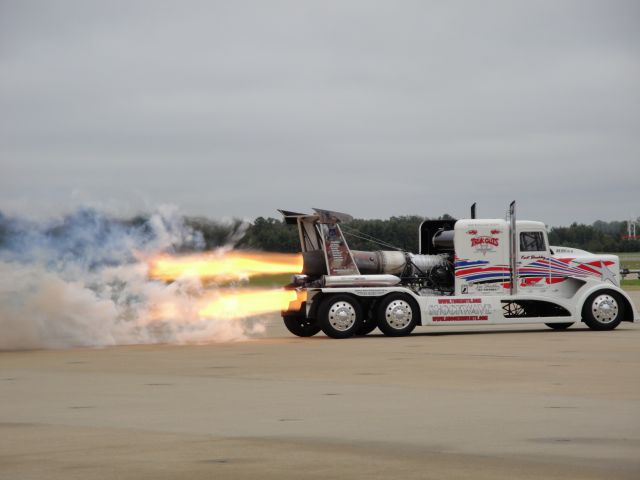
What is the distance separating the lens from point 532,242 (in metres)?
29.4

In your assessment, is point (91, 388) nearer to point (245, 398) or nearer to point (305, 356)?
point (245, 398)

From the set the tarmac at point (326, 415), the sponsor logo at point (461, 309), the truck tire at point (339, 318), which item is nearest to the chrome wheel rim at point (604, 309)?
the sponsor logo at point (461, 309)

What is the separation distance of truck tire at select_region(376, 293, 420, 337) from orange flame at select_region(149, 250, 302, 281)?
9.45 feet

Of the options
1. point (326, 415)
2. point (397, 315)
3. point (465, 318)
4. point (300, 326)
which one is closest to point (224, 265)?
point (300, 326)

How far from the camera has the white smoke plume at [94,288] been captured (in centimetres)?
2631

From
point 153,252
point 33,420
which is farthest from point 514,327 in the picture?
point 33,420

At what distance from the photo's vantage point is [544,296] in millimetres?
29188

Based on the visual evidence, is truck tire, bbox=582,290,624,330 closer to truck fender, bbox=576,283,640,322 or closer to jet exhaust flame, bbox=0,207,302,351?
truck fender, bbox=576,283,640,322

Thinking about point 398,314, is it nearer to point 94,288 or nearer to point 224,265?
point 224,265

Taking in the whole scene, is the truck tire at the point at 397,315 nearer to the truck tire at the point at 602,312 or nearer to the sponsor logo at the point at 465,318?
the sponsor logo at the point at 465,318

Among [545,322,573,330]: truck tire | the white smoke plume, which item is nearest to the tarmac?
the white smoke plume

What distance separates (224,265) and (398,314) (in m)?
5.01

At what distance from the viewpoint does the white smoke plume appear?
86.3ft

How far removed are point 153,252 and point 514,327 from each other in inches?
448
